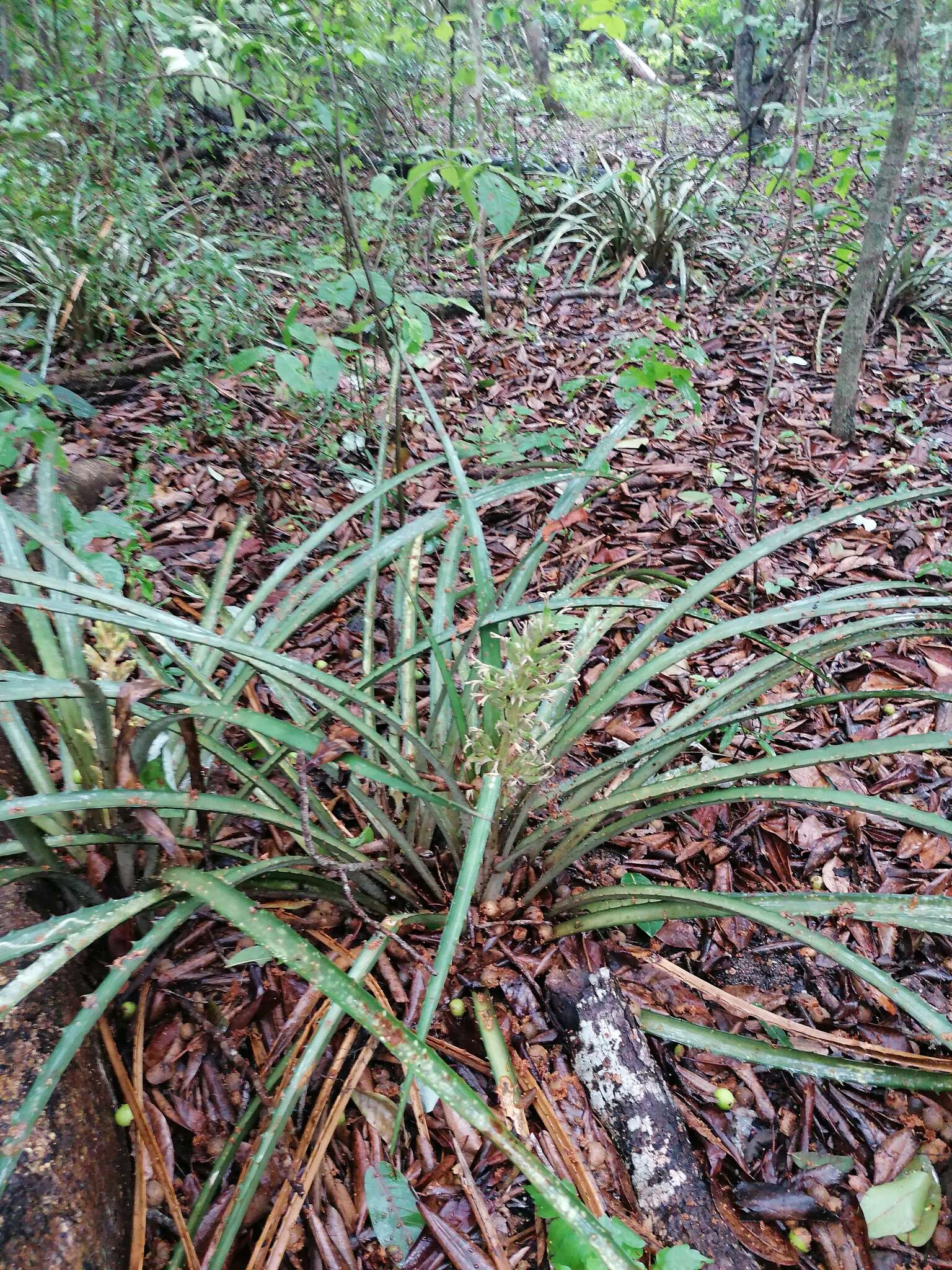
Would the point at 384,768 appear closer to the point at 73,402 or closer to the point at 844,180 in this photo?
the point at 73,402

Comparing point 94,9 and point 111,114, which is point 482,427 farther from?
point 94,9

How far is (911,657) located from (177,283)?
3355 mm

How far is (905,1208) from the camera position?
1111 millimetres

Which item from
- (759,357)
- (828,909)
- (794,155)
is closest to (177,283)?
(794,155)

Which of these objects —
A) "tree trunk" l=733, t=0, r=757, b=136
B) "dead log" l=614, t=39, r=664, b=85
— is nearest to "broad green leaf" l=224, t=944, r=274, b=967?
"tree trunk" l=733, t=0, r=757, b=136

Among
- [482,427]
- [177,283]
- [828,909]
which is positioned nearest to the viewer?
[828,909]

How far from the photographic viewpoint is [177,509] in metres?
2.48

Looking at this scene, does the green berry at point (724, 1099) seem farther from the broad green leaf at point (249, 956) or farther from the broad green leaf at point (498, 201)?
the broad green leaf at point (498, 201)

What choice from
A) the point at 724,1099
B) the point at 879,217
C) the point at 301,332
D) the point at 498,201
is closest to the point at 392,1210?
the point at 724,1099

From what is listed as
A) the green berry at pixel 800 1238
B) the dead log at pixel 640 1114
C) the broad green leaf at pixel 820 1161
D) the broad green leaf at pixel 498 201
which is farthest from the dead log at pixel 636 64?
the green berry at pixel 800 1238

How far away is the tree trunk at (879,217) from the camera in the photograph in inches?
90.8

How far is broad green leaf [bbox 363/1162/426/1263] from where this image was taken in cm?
104

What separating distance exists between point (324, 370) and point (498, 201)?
0.76 m

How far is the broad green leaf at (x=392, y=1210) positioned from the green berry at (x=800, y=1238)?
0.58 m
